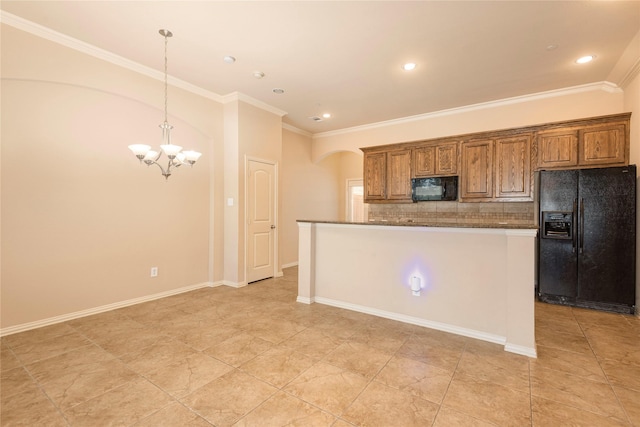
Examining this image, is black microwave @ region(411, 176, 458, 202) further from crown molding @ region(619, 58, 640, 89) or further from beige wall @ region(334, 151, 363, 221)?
beige wall @ region(334, 151, 363, 221)

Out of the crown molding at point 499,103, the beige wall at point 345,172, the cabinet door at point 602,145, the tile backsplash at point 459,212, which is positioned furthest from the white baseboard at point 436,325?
the beige wall at point 345,172

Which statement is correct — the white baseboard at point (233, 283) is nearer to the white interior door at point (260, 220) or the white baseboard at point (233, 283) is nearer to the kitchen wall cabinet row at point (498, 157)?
the white interior door at point (260, 220)

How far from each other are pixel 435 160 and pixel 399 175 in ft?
Answer: 2.23

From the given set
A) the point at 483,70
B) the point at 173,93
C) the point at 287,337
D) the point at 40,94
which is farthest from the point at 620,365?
the point at 40,94

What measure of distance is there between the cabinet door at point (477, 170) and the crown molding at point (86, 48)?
14.5 ft

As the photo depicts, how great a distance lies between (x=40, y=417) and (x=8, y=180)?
237 cm

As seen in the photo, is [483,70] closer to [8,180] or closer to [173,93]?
[173,93]

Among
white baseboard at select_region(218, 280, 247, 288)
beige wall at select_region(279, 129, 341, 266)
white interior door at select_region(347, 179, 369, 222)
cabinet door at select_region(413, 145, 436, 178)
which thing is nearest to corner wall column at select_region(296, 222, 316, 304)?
white baseboard at select_region(218, 280, 247, 288)

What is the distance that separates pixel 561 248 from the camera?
3.83 metres

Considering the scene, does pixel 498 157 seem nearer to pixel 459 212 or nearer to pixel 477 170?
pixel 477 170

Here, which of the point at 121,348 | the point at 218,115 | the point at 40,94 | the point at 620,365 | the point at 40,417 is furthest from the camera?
the point at 218,115

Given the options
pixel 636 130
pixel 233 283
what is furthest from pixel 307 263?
pixel 636 130

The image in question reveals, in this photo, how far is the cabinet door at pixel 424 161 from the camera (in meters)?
5.07

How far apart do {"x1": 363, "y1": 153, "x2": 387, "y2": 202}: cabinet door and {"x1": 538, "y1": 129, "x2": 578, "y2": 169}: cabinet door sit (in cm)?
242
